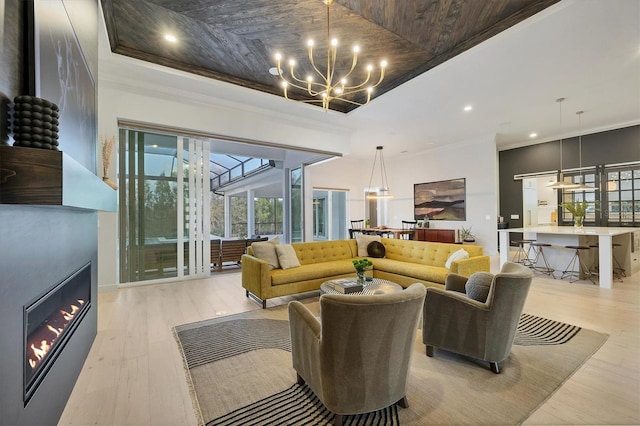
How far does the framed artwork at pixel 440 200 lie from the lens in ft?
27.4

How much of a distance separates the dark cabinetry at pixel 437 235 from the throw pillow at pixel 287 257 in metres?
4.96

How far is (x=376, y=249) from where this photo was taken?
17.0 ft

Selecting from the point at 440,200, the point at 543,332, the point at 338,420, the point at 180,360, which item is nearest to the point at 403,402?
the point at 338,420

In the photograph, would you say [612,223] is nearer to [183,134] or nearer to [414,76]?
[414,76]

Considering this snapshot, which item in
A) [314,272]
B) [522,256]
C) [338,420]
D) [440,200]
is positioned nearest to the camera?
[338,420]

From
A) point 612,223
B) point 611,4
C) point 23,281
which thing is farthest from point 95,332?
point 612,223

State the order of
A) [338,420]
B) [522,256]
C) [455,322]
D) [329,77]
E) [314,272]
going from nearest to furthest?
[338,420]
[455,322]
[329,77]
[314,272]
[522,256]

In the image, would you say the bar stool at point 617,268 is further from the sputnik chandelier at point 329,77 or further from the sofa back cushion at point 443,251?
the sputnik chandelier at point 329,77

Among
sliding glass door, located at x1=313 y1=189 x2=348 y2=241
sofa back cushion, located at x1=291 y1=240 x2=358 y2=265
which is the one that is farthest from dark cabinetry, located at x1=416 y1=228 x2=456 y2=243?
sofa back cushion, located at x1=291 y1=240 x2=358 y2=265

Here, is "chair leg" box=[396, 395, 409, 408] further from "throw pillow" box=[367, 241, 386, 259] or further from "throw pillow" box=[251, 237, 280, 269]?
"throw pillow" box=[367, 241, 386, 259]

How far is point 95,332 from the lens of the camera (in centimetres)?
292

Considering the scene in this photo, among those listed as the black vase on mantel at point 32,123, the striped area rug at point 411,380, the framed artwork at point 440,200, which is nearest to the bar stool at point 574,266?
the striped area rug at point 411,380

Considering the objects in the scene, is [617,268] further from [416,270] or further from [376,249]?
[376,249]

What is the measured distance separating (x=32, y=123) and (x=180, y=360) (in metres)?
2.12
